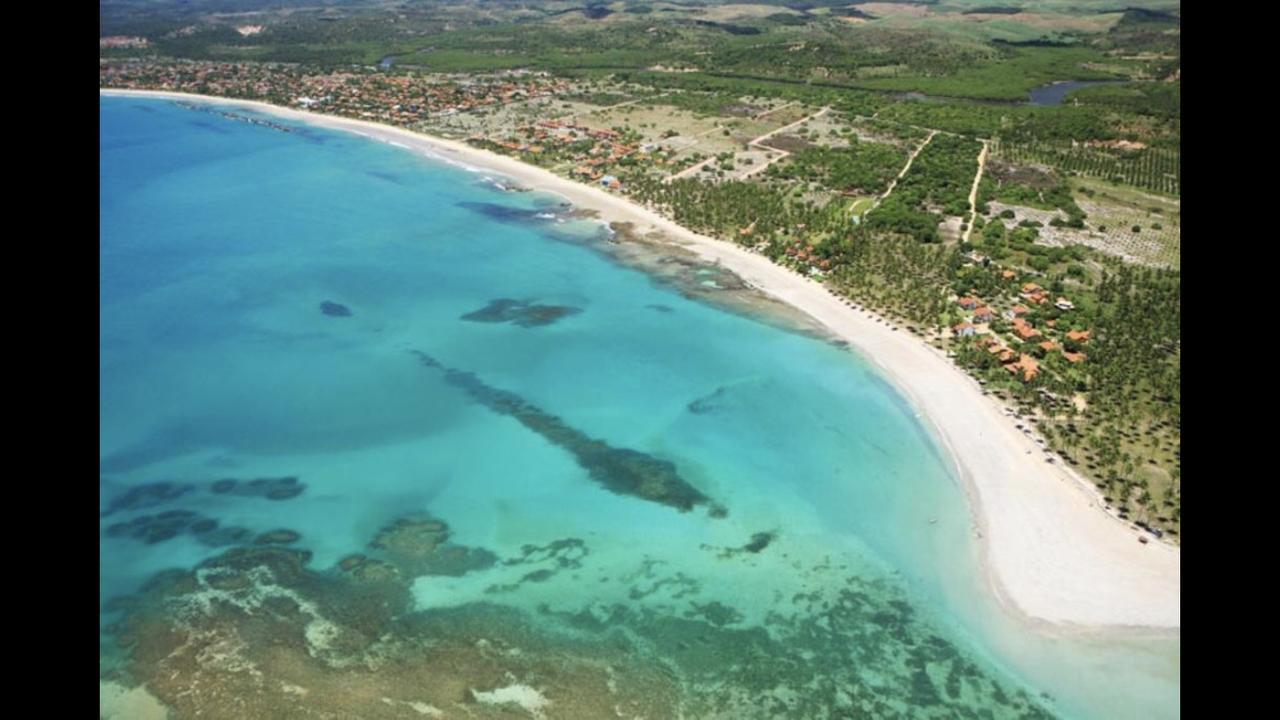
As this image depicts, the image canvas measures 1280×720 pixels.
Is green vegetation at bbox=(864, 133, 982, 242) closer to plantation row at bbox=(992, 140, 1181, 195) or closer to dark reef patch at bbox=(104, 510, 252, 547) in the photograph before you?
plantation row at bbox=(992, 140, 1181, 195)

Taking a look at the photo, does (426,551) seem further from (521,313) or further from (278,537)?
(521,313)

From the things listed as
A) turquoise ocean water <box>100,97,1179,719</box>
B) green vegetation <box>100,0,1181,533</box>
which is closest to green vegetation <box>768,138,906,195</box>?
green vegetation <box>100,0,1181,533</box>

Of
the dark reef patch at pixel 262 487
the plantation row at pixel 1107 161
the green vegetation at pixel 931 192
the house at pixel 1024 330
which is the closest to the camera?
the dark reef patch at pixel 262 487

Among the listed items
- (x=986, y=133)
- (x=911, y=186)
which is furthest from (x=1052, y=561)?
(x=986, y=133)

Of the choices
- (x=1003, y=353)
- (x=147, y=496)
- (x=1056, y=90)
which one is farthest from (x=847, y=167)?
(x=1056, y=90)

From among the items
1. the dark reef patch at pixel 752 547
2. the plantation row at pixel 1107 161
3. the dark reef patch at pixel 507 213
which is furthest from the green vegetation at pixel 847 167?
the dark reef patch at pixel 752 547

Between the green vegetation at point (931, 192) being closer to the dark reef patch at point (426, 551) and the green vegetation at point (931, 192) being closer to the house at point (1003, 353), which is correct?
the house at point (1003, 353)
